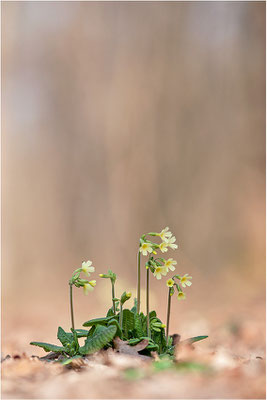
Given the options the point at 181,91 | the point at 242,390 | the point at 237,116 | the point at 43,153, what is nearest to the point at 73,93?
the point at 43,153

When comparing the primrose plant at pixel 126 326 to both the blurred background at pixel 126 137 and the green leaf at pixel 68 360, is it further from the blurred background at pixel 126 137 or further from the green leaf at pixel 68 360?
the blurred background at pixel 126 137

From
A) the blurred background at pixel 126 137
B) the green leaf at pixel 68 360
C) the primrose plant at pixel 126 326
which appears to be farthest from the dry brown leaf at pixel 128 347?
the blurred background at pixel 126 137

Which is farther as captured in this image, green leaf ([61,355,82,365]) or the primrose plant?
the primrose plant

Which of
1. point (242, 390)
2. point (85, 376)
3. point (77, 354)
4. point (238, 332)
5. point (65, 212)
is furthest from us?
point (65, 212)

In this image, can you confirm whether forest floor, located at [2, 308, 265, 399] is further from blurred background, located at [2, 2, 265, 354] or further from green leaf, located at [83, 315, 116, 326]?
blurred background, located at [2, 2, 265, 354]

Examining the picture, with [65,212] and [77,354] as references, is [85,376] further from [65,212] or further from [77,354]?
[65,212]

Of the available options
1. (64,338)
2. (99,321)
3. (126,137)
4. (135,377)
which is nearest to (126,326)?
(99,321)

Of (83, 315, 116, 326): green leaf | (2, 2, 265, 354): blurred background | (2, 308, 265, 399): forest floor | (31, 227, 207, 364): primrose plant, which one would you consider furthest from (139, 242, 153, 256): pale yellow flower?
(2, 2, 265, 354): blurred background

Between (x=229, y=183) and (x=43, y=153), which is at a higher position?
(x=43, y=153)
